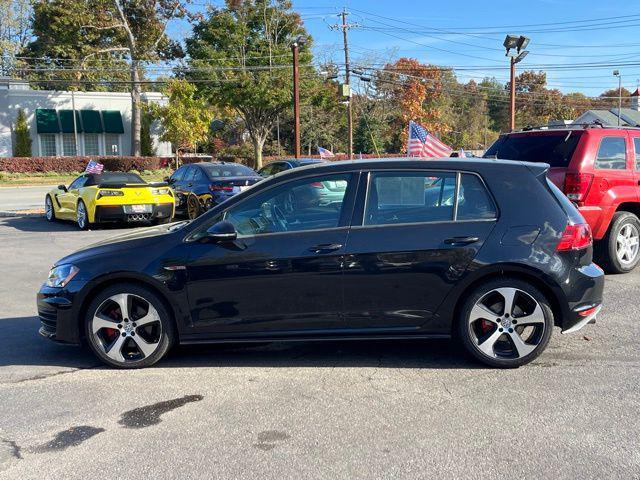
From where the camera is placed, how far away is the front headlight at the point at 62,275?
4.99 metres

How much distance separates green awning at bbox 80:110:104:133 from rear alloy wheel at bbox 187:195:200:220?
33.4 m

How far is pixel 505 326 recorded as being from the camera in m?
4.80

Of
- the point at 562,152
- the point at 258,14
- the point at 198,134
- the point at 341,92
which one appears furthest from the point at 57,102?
the point at 562,152

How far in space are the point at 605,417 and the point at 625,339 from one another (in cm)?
187

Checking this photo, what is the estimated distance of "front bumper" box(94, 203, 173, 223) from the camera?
45.1 feet

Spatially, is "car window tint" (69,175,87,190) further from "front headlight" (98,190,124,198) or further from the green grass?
the green grass

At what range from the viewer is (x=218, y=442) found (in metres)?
3.70

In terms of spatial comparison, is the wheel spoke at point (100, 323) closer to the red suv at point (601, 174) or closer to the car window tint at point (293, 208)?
the car window tint at point (293, 208)

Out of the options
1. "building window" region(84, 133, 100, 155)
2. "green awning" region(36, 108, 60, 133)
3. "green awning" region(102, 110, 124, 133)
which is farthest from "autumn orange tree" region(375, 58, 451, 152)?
"green awning" region(36, 108, 60, 133)

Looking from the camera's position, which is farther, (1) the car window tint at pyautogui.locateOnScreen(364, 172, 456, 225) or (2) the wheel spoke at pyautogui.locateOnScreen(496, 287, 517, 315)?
(1) the car window tint at pyautogui.locateOnScreen(364, 172, 456, 225)

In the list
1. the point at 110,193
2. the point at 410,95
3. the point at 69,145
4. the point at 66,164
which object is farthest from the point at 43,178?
the point at 410,95

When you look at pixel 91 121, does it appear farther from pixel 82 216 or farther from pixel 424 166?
pixel 424 166

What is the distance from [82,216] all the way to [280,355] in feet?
34.2

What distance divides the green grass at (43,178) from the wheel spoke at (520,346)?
3484 cm
